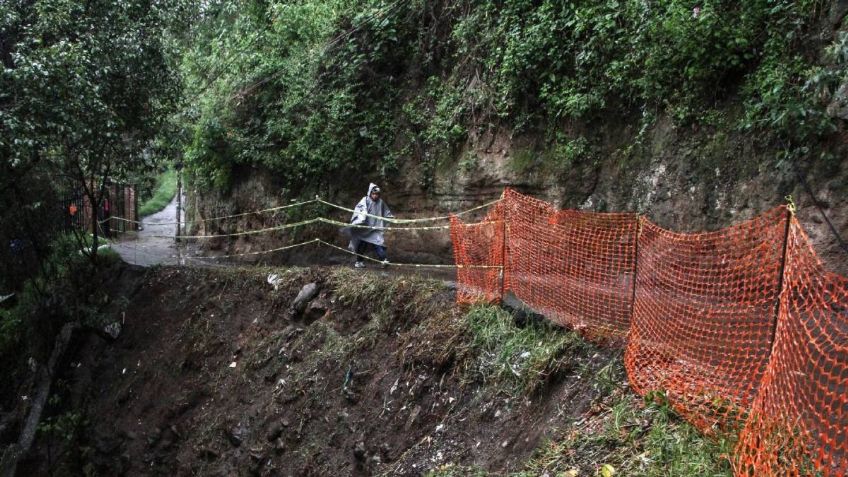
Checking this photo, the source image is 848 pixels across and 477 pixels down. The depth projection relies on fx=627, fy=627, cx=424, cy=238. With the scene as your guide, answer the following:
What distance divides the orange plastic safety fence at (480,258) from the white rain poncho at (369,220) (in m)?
2.69

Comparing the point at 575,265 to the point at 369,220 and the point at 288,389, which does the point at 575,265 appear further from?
the point at 369,220

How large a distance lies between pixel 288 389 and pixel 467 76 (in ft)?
19.7

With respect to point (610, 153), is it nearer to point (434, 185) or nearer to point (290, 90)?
point (434, 185)

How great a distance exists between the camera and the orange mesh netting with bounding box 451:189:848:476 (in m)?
3.21

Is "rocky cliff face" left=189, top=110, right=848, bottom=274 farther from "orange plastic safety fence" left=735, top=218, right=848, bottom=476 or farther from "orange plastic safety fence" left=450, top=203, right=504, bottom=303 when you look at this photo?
"orange plastic safety fence" left=735, top=218, right=848, bottom=476

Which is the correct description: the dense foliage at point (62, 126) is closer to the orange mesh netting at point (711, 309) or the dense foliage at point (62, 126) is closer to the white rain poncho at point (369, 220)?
the white rain poncho at point (369, 220)

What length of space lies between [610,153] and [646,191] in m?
0.89

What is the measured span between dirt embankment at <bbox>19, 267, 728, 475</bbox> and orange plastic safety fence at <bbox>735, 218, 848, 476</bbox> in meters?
0.98

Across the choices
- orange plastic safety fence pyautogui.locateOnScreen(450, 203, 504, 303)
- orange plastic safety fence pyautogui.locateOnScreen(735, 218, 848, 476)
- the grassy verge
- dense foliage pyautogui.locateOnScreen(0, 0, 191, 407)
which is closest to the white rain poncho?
orange plastic safety fence pyautogui.locateOnScreen(450, 203, 504, 303)

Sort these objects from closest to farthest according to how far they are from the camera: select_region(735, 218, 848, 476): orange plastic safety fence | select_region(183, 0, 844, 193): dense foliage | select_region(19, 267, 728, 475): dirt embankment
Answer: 1. select_region(735, 218, 848, 476): orange plastic safety fence
2. select_region(19, 267, 728, 475): dirt embankment
3. select_region(183, 0, 844, 193): dense foliage

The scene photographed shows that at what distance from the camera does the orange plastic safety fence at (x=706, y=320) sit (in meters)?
3.95

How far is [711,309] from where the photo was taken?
4.50m

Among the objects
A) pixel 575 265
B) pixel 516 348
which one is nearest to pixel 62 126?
pixel 516 348

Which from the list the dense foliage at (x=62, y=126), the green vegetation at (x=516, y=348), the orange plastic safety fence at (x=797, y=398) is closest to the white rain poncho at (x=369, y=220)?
the dense foliage at (x=62, y=126)
